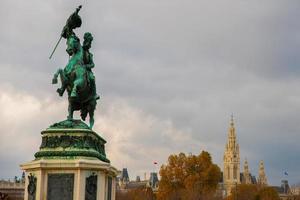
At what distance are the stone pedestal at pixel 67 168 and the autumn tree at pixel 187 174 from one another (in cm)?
6572

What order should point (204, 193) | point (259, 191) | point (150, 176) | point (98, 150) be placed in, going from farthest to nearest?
1. point (150, 176)
2. point (259, 191)
3. point (204, 193)
4. point (98, 150)

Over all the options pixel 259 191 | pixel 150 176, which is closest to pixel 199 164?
pixel 259 191

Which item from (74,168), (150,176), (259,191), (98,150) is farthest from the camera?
(150,176)

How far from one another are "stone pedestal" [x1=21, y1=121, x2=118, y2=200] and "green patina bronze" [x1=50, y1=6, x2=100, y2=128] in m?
1.00

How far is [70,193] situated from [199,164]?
67993 millimetres

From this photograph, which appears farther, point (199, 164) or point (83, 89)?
point (199, 164)

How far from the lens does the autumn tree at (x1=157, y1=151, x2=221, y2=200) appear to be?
3307 inches

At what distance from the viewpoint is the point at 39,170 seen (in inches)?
719

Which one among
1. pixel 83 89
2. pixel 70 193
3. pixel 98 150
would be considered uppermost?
pixel 83 89

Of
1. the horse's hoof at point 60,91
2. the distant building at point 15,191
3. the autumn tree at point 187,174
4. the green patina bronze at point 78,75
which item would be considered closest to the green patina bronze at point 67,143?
the green patina bronze at point 78,75

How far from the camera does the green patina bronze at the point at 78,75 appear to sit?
19.7m

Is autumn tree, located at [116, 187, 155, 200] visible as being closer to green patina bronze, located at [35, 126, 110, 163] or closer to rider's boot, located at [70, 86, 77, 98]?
rider's boot, located at [70, 86, 77, 98]

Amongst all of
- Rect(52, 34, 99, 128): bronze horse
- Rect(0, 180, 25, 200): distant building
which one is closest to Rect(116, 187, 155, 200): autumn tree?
Rect(0, 180, 25, 200): distant building

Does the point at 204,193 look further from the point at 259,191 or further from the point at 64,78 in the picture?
the point at 64,78
